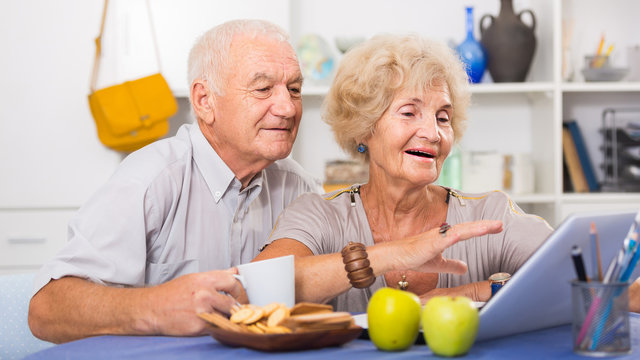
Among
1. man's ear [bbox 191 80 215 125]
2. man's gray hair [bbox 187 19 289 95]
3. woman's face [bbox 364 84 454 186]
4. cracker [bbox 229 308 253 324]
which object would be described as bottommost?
cracker [bbox 229 308 253 324]

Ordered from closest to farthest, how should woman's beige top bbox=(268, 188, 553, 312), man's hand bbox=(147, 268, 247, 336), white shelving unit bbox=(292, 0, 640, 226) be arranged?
1. man's hand bbox=(147, 268, 247, 336)
2. woman's beige top bbox=(268, 188, 553, 312)
3. white shelving unit bbox=(292, 0, 640, 226)

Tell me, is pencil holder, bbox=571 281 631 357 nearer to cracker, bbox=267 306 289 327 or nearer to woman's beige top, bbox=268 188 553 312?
cracker, bbox=267 306 289 327

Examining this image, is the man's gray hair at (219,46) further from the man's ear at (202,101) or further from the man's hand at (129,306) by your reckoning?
the man's hand at (129,306)

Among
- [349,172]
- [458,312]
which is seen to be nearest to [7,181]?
[349,172]

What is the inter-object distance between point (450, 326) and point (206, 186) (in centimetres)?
101

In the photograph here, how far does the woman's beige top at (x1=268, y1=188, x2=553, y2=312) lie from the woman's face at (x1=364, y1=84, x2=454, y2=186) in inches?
5.2

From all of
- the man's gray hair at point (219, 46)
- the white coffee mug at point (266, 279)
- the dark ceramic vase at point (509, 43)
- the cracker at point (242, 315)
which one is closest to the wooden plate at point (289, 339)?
the cracker at point (242, 315)

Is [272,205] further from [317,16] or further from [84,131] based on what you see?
[317,16]

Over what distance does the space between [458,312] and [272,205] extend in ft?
3.41

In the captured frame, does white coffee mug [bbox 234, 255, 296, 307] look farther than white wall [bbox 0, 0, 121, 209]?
No

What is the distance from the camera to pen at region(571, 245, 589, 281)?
2.76ft

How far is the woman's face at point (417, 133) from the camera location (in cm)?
155

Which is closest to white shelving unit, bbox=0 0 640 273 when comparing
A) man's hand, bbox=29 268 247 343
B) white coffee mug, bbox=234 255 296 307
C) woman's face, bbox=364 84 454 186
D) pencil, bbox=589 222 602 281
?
woman's face, bbox=364 84 454 186

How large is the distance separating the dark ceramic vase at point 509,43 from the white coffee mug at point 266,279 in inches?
93.1
